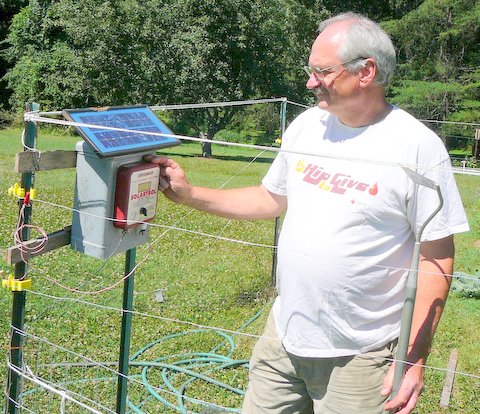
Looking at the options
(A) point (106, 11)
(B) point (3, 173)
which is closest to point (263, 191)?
(B) point (3, 173)

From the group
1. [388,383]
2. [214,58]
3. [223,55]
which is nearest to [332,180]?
[388,383]

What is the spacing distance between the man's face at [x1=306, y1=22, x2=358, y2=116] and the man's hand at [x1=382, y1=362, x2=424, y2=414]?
0.75 metres

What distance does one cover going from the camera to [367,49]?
1.99 metres

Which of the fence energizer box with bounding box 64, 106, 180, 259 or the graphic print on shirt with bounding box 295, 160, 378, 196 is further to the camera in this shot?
the fence energizer box with bounding box 64, 106, 180, 259

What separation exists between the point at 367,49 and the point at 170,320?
2.30 metres

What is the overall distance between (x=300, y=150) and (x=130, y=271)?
874 mm

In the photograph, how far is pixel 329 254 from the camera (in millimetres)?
2000

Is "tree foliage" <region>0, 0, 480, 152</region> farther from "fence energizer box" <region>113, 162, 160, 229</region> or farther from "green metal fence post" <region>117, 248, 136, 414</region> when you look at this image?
"fence energizer box" <region>113, 162, 160, 229</region>

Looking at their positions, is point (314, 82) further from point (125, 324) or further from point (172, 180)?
point (125, 324)

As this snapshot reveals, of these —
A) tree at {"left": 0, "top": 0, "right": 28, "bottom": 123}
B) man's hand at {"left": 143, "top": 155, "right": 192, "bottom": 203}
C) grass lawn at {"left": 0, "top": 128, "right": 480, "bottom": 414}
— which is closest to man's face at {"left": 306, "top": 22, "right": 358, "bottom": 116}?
man's hand at {"left": 143, "top": 155, "right": 192, "bottom": 203}

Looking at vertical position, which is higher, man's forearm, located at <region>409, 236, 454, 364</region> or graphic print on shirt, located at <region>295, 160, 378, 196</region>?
graphic print on shirt, located at <region>295, 160, 378, 196</region>

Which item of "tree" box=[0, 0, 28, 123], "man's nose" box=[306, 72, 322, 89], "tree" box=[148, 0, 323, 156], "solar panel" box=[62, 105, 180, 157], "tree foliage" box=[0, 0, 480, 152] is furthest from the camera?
"tree" box=[0, 0, 28, 123]

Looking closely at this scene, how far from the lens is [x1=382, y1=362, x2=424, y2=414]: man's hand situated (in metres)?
1.92

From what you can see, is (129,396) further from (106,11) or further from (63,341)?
(106,11)
